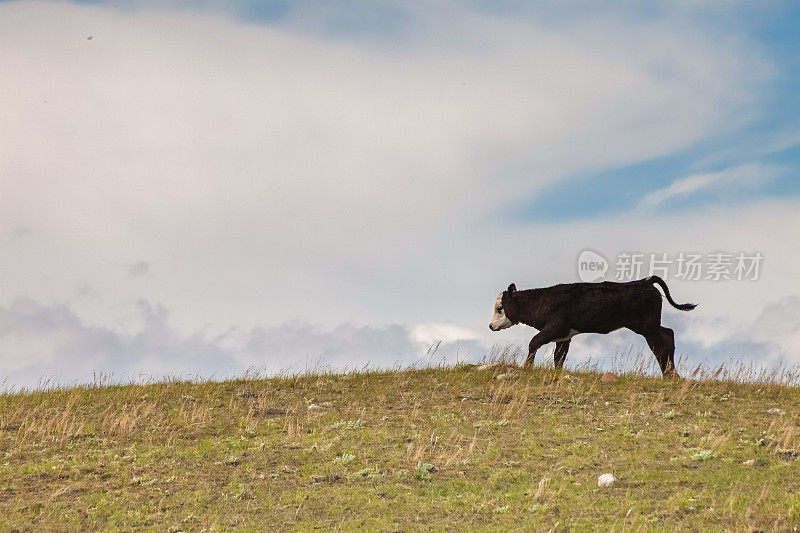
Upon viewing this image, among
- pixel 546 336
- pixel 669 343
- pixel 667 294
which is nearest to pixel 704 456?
pixel 546 336

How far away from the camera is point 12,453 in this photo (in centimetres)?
1559

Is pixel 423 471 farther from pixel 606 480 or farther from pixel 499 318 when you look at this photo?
pixel 499 318

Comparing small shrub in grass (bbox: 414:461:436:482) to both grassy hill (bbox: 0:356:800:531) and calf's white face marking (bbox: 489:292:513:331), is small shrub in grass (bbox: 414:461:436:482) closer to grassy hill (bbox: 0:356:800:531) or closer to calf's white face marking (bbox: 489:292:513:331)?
grassy hill (bbox: 0:356:800:531)

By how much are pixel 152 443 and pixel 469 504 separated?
7.81 metres

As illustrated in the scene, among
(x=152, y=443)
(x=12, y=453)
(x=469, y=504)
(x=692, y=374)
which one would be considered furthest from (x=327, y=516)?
(x=692, y=374)

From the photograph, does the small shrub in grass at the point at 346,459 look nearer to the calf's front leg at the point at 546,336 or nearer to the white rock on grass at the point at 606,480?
the white rock on grass at the point at 606,480

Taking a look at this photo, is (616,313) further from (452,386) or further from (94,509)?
(94,509)

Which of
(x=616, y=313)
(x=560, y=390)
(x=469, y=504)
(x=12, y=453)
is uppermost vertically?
(x=616, y=313)

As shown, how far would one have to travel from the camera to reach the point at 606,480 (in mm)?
11398

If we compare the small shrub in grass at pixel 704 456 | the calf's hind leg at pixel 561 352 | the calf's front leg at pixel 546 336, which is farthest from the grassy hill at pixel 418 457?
the calf's hind leg at pixel 561 352

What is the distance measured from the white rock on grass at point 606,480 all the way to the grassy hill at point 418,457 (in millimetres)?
214

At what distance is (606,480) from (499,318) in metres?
11.7

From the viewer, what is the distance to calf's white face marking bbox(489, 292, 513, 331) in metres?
23.0

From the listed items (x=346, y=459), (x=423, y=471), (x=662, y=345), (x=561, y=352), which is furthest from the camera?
(x=561, y=352)
